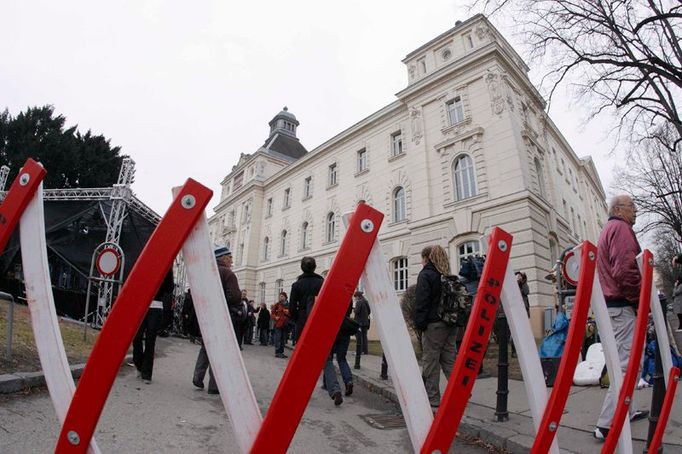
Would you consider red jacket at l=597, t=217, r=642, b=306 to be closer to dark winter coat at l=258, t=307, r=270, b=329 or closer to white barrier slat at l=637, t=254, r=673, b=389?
white barrier slat at l=637, t=254, r=673, b=389

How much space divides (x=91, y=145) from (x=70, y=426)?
97.7 ft

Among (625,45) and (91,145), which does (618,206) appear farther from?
(91,145)

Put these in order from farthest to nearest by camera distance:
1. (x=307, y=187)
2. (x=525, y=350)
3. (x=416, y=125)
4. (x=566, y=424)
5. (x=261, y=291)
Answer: (x=261, y=291)
(x=307, y=187)
(x=416, y=125)
(x=566, y=424)
(x=525, y=350)

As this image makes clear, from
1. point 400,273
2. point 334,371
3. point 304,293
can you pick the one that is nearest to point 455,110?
point 400,273

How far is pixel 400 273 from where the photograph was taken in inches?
728

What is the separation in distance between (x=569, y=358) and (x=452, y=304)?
9.35 ft

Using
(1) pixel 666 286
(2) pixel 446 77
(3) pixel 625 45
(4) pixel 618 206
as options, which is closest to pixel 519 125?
(2) pixel 446 77

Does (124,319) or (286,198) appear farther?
(286,198)

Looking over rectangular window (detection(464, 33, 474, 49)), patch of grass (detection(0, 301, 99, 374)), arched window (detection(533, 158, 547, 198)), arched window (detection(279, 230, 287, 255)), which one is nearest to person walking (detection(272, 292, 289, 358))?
patch of grass (detection(0, 301, 99, 374))

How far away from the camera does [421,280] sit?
4309 mm

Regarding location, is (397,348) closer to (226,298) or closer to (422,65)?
(226,298)

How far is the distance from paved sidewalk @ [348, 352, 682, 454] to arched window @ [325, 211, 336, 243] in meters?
17.8

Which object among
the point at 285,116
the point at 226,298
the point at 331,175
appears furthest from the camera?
the point at 285,116

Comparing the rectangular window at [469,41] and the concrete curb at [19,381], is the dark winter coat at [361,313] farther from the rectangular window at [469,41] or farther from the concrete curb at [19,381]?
the rectangular window at [469,41]
